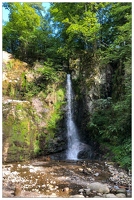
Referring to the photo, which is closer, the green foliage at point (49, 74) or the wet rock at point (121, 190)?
the wet rock at point (121, 190)

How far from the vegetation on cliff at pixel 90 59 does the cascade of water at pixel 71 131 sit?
35cm

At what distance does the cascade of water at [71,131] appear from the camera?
782 cm

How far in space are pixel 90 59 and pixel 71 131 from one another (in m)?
3.68

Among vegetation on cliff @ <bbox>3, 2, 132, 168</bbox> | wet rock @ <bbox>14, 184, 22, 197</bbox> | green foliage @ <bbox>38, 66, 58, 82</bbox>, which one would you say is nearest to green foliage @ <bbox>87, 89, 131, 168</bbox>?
vegetation on cliff @ <bbox>3, 2, 132, 168</bbox>

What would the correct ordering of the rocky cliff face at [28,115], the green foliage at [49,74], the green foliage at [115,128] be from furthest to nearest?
1. the green foliage at [49,74]
2. the rocky cliff face at [28,115]
3. the green foliage at [115,128]

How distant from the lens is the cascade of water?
7.82 metres

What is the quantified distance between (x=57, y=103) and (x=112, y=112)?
8.98 feet

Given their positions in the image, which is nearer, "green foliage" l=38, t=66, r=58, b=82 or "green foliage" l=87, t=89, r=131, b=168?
"green foliage" l=87, t=89, r=131, b=168

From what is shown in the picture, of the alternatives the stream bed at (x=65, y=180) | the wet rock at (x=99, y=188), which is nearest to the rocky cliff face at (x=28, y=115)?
the stream bed at (x=65, y=180)

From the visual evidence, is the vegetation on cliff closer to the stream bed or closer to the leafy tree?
the leafy tree

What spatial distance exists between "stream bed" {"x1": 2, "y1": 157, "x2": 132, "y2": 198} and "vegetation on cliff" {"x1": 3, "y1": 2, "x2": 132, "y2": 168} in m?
0.83

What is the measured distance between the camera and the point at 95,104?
825 cm

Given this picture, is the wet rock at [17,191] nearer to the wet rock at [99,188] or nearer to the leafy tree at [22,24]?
the wet rock at [99,188]

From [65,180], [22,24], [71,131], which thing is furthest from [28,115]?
[22,24]
